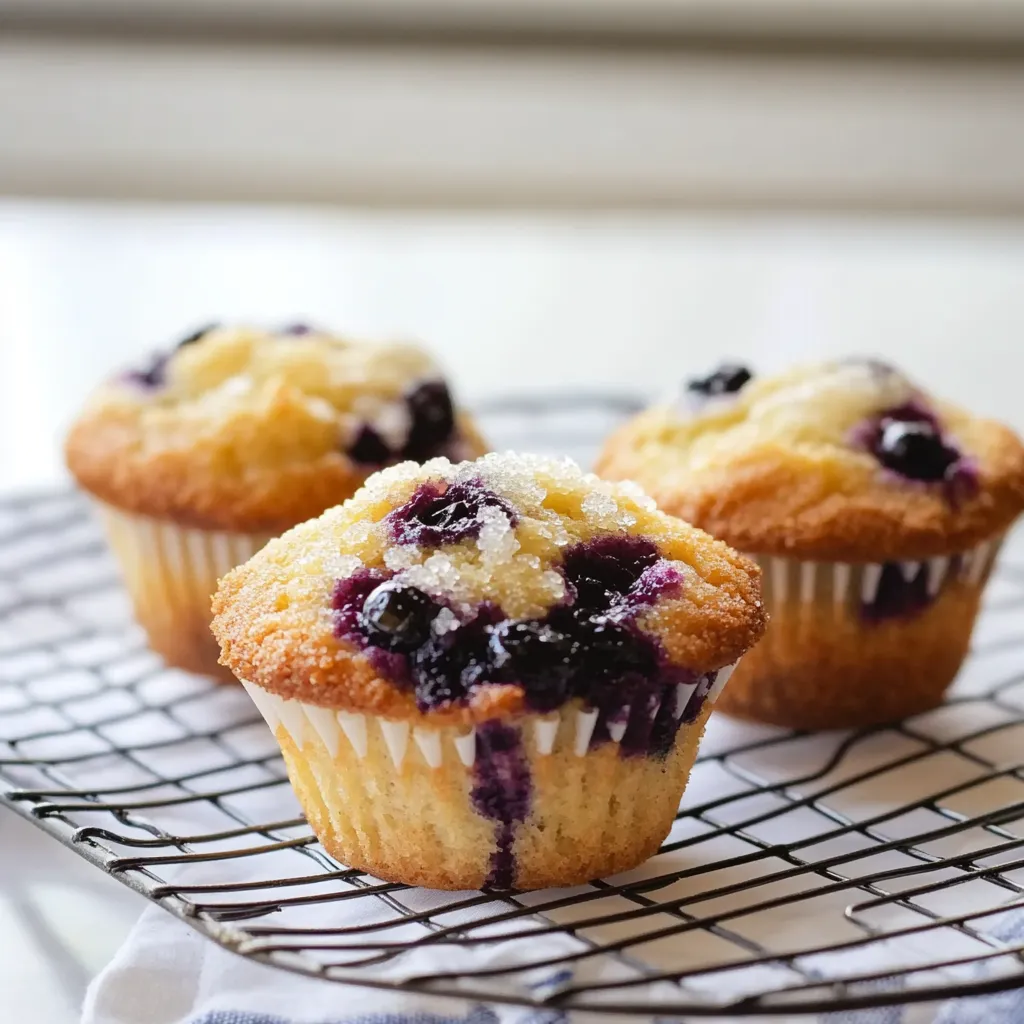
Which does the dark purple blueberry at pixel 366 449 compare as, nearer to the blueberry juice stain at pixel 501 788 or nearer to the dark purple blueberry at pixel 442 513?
the dark purple blueberry at pixel 442 513

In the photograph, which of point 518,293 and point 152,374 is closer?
point 152,374

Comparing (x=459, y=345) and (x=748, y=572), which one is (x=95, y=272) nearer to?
(x=459, y=345)

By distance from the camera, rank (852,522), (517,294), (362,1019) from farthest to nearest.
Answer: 1. (517,294)
2. (852,522)
3. (362,1019)

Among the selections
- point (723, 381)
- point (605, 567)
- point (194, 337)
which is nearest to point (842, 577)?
point (723, 381)

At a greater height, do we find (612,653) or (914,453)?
(914,453)

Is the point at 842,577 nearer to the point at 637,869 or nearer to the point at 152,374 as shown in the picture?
the point at 637,869

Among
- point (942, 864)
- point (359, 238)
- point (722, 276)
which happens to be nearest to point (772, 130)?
point (722, 276)
